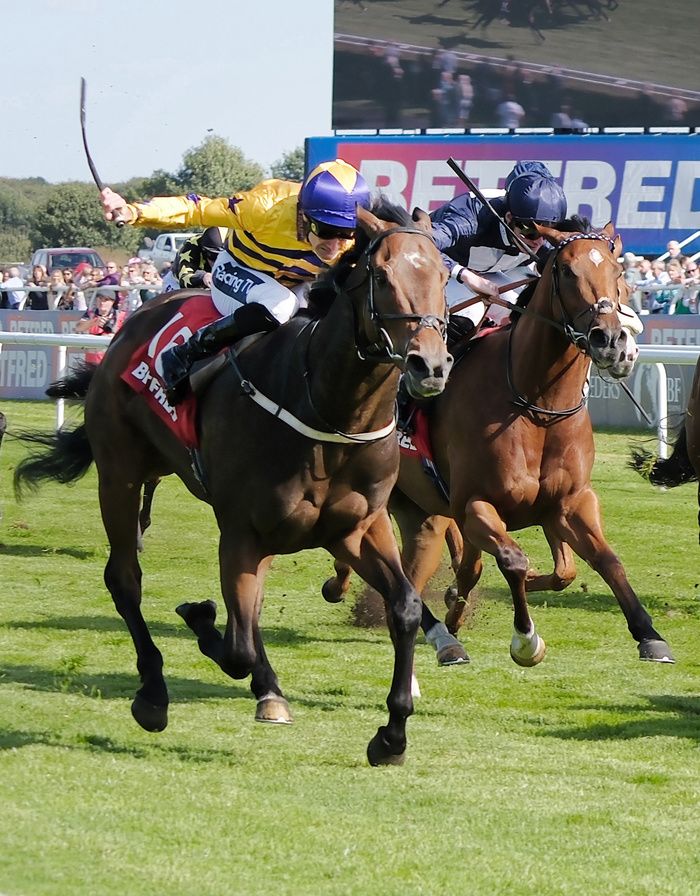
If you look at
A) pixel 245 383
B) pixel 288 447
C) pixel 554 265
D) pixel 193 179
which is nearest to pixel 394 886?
pixel 288 447

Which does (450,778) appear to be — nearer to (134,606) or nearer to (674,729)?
(674,729)

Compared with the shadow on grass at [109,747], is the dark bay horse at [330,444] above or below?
above

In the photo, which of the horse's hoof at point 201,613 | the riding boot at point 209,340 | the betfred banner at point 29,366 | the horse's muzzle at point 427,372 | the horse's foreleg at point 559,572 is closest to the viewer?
the horse's muzzle at point 427,372

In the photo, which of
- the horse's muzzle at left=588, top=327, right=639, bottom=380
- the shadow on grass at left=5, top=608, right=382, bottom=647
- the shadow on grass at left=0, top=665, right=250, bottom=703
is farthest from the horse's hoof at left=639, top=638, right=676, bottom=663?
the shadow on grass at left=5, top=608, right=382, bottom=647

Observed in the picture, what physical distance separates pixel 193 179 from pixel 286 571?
58.4 metres

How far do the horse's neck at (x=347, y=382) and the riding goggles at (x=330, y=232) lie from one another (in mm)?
413

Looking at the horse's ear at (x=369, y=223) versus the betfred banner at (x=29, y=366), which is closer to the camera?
the horse's ear at (x=369, y=223)

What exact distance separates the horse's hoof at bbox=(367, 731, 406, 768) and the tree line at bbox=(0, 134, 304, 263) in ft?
136

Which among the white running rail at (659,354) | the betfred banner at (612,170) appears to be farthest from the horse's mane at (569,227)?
the betfred banner at (612,170)

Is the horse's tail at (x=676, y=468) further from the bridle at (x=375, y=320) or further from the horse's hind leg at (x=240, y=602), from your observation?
the bridle at (x=375, y=320)

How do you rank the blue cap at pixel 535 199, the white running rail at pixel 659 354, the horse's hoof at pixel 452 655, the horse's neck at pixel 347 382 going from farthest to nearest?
1. the white running rail at pixel 659 354
2. the horse's hoof at pixel 452 655
3. the blue cap at pixel 535 199
4. the horse's neck at pixel 347 382

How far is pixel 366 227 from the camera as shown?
14.8 ft

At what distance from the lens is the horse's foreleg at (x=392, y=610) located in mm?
4809

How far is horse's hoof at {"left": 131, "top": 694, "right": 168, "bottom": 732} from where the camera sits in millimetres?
5172
